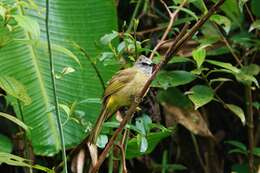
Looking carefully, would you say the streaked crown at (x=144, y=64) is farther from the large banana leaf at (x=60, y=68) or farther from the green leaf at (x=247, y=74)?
the green leaf at (x=247, y=74)

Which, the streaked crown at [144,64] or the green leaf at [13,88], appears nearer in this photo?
the green leaf at [13,88]

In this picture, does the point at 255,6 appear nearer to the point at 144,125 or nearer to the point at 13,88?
the point at 144,125

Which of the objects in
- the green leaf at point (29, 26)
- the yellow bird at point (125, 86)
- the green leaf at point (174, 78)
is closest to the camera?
the green leaf at point (29, 26)

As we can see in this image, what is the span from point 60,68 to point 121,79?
1.65ft

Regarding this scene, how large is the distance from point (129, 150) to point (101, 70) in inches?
19.8

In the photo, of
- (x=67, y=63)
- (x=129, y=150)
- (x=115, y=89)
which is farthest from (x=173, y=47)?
(x=67, y=63)

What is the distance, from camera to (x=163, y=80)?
2.79 meters

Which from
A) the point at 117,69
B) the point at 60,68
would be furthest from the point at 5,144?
the point at 117,69

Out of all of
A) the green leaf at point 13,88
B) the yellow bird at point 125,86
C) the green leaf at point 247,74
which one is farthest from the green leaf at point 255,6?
the green leaf at point 13,88

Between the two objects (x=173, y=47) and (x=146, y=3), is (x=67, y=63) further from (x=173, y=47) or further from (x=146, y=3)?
(x=173, y=47)

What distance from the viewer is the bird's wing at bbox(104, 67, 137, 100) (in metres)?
2.45

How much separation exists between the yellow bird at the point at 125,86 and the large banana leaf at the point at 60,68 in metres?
0.26

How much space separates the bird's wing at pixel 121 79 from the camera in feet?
8.02

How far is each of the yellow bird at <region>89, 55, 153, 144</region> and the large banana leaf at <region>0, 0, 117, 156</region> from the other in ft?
0.87
